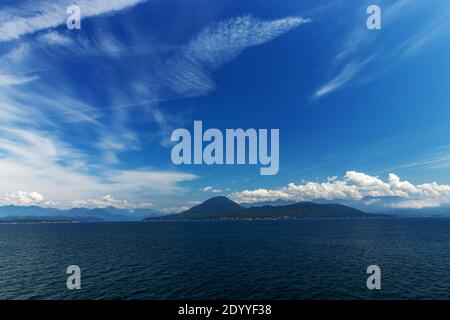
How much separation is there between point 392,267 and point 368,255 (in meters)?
17.4

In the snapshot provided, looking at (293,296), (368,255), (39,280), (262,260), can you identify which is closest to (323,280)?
(293,296)

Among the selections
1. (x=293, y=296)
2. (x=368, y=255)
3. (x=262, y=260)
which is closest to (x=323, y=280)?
(x=293, y=296)

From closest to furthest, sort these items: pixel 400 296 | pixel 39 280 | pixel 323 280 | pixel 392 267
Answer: pixel 400 296, pixel 323 280, pixel 39 280, pixel 392 267

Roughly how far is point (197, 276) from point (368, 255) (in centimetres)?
5370
